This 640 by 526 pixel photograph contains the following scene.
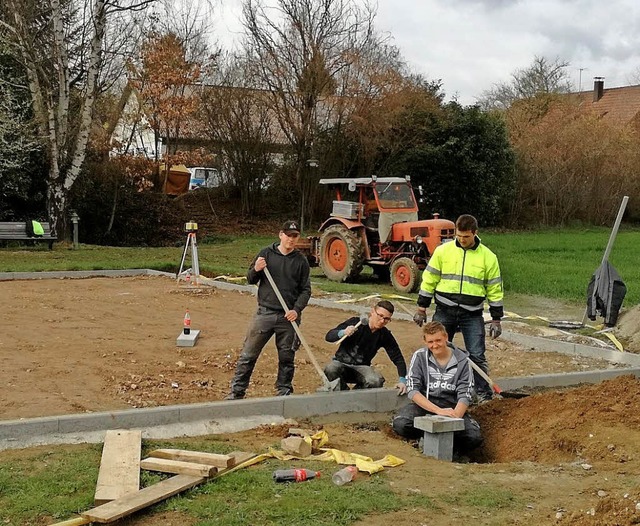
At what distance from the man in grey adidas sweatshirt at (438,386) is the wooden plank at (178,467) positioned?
2.06 meters

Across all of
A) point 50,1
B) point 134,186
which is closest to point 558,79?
point 134,186

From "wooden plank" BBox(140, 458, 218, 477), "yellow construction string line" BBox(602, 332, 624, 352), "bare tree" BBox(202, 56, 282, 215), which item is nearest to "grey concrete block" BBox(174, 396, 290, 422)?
"wooden plank" BBox(140, 458, 218, 477)

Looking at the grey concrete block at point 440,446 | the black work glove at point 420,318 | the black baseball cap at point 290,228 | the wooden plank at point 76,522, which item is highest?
the black baseball cap at point 290,228

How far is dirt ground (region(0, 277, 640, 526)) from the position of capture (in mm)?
4738

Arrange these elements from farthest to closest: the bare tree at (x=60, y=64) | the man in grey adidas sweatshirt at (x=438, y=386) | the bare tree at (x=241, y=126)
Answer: the bare tree at (x=241, y=126)
the bare tree at (x=60, y=64)
the man in grey adidas sweatshirt at (x=438, y=386)

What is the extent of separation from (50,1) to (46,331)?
14323 millimetres

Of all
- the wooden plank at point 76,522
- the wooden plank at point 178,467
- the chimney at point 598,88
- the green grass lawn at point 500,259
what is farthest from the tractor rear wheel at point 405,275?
the chimney at point 598,88

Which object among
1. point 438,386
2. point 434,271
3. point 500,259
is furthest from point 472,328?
point 500,259

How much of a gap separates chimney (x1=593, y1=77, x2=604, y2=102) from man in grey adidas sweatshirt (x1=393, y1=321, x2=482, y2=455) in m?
54.4

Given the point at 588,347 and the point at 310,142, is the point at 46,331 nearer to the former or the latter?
the point at 588,347

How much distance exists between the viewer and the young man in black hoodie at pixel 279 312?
7.47 m

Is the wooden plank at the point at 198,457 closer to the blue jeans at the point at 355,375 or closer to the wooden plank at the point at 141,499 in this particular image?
the wooden plank at the point at 141,499

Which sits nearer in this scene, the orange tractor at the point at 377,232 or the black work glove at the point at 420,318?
the black work glove at the point at 420,318

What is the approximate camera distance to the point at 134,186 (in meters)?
27.5
